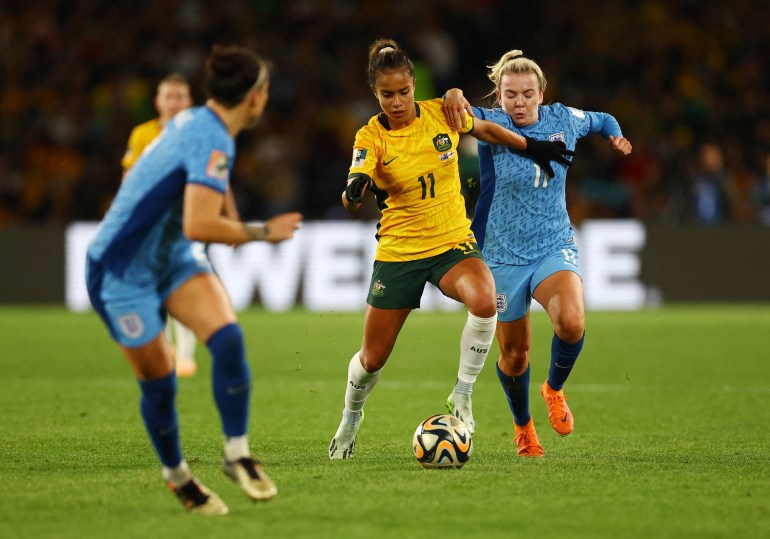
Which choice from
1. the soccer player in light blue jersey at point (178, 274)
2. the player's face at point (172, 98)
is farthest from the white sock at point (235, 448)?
the player's face at point (172, 98)

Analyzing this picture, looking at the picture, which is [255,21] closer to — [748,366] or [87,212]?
[87,212]

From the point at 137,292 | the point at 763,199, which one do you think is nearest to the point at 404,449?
the point at 137,292

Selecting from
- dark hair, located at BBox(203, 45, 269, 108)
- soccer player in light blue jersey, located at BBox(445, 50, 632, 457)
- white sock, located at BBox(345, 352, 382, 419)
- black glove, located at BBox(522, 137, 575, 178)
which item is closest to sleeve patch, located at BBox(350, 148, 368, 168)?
soccer player in light blue jersey, located at BBox(445, 50, 632, 457)

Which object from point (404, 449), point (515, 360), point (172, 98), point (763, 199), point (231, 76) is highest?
point (231, 76)

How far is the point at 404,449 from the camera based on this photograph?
7211 millimetres

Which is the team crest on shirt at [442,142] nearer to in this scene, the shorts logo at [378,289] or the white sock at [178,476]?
the shorts logo at [378,289]

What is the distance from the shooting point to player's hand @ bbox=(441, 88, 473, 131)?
6.88 m

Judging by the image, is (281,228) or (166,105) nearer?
(281,228)

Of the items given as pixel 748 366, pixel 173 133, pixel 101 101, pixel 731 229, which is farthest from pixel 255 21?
pixel 173 133

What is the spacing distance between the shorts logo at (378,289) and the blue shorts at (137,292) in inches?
70.6

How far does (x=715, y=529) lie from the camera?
4836 mm

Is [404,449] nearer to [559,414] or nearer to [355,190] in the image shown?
[559,414]

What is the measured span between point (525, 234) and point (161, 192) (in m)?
2.86

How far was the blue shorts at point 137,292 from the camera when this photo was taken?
16.8 feet
